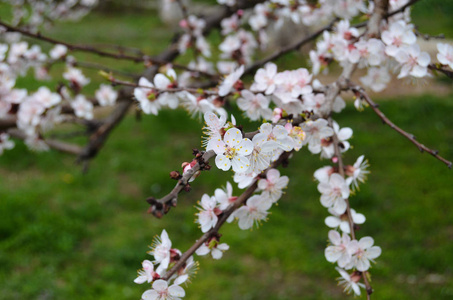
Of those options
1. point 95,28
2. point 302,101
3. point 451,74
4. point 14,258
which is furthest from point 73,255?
point 95,28

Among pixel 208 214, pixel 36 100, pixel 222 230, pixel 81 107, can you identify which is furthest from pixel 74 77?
pixel 208 214

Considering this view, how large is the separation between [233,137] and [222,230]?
8.67ft

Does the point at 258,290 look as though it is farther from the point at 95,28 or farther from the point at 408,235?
the point at 95,28

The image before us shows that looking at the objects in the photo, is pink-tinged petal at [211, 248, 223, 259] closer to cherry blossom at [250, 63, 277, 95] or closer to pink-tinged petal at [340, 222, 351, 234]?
pink-tinged petal at [340, 222, 351, 234]

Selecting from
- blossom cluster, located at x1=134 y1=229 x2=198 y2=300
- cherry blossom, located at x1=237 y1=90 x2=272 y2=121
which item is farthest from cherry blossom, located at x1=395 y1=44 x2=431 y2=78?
blossom cluster, located at x1=134 y1=229 x2=198 y2=300

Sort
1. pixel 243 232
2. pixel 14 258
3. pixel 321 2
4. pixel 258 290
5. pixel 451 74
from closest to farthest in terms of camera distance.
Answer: pixel 451 74 < pixel 321 2 < pixel 258 290 < pixel 14 258 < pixel 243 232

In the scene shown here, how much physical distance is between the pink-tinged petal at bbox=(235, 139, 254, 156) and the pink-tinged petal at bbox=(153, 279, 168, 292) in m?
0.43

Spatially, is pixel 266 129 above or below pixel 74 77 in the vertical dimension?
above

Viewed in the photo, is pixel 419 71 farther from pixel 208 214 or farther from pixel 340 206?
pixel 208 214

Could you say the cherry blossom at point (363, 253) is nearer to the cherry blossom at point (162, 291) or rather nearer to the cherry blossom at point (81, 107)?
the cherry blossom at point (162, 291)

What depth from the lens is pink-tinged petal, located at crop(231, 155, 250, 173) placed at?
1093 mm

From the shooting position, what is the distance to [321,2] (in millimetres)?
2447

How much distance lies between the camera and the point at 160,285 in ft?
4.00

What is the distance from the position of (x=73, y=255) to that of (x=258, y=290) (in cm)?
139
